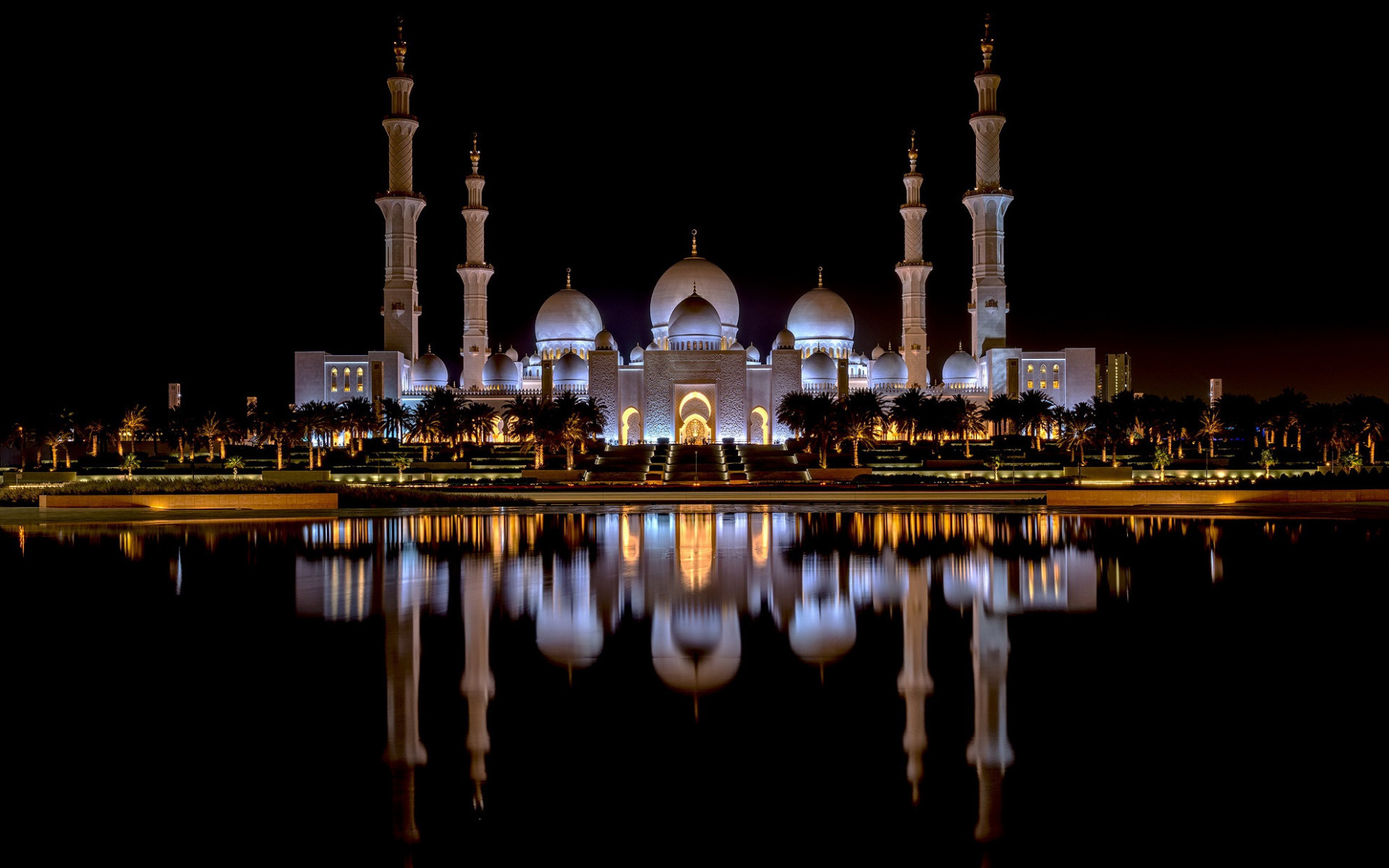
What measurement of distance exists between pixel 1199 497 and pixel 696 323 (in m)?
30.9

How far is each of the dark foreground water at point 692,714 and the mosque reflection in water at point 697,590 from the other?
49 millimetres

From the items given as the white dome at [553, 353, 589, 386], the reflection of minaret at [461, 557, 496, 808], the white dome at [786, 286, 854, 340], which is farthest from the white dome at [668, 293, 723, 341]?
the reflection of minaret at [461, 557, 496, 808]

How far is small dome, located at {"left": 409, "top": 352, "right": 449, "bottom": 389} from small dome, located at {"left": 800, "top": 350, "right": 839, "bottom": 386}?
54.9 ft

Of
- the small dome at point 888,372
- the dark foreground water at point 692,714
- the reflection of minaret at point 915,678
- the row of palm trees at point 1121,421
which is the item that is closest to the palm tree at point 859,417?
the row of palm trees at point 1121,421

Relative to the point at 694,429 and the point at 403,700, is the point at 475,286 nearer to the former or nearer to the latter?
the point at 694,429

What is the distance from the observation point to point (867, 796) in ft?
A: 15.8

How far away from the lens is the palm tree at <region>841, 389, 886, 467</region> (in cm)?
3894

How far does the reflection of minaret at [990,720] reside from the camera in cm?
470

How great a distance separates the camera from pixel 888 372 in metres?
54.5

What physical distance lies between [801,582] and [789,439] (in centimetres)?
3474

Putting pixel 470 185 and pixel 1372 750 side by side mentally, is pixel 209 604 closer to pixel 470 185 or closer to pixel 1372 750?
pixel 1372 750

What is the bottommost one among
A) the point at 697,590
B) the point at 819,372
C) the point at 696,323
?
the point at 697,590

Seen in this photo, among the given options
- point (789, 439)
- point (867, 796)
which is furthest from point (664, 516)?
point (789, 439)

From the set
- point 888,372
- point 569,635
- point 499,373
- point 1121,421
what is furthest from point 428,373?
point 569,635
